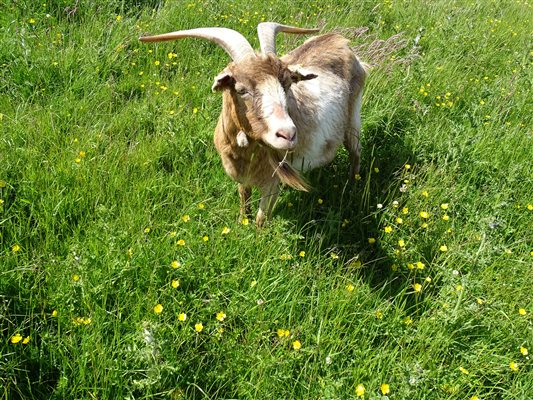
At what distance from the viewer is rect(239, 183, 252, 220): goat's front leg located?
3475 mm

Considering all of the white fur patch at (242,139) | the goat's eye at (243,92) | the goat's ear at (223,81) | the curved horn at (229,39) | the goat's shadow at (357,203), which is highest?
the curved horn at (229,39)

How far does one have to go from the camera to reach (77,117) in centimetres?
374

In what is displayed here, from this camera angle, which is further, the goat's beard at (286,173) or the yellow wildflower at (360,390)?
the goat's beard at (286,173)

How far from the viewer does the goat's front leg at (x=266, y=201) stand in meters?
3.33

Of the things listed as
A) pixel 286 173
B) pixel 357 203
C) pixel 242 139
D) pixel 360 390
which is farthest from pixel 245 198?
pixel 360 390

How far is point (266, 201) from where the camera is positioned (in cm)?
339

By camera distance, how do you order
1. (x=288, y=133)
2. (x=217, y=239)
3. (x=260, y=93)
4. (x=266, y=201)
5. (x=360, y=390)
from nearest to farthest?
(x=360, y=390)
(x=288, y=133)
(x=260, y=93)
(x=217, y=239)
(x=266, y=201)

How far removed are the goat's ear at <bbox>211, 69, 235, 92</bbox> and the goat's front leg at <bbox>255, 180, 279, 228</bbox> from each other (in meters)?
0.92

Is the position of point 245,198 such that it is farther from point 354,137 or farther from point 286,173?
point 354,137

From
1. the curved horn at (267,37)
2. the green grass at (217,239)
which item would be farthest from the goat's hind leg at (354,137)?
the curved horn at (267,37)

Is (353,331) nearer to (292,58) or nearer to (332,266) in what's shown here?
(332,266)

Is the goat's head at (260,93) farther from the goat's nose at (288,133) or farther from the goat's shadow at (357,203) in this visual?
the goat's shadow at (357,203)

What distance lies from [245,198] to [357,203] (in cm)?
96

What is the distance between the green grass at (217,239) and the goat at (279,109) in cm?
32
